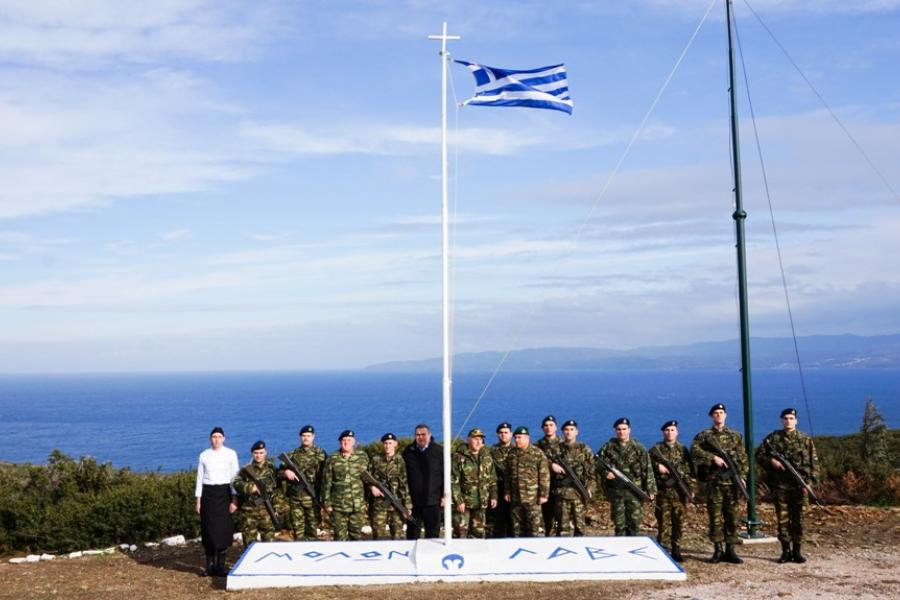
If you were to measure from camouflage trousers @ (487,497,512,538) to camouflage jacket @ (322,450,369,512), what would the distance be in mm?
1799

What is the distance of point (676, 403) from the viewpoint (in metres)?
135

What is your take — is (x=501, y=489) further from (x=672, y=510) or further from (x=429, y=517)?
(x=672, y=510)

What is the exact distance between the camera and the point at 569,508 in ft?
35.5

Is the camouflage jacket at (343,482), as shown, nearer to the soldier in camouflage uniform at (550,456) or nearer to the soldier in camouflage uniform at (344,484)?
the soldier in camouflage uniform at (344,484)

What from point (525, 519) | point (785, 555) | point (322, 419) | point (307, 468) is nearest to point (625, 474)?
point (525, 519)

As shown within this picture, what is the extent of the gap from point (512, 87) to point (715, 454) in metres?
5.00

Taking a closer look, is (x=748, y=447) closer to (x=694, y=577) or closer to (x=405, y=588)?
(x=694, y=577)

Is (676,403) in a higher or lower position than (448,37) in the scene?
lower

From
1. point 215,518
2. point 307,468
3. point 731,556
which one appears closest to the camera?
point 215,518

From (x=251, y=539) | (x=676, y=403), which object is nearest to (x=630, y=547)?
(x=251, y=539)

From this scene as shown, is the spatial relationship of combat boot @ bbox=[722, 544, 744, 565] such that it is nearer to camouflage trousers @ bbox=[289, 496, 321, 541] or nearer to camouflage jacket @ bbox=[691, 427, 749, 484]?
camouflage jacket @ bbox=[691, 427, 749, 484]

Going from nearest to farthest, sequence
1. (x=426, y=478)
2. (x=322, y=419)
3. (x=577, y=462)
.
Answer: (x=426, y=478) < (x=577, y=462) < (x=322, y=419)

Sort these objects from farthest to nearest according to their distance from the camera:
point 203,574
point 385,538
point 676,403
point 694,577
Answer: point 676,403, point 385,538, point 203,574, point 694,577

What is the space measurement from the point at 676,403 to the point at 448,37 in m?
132
